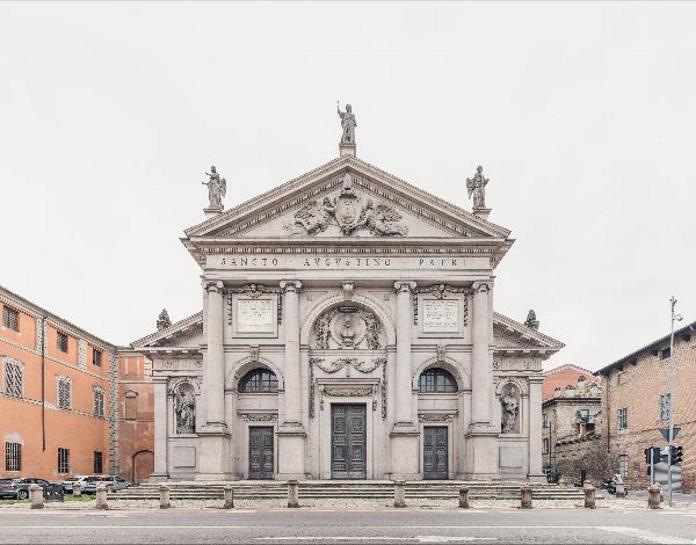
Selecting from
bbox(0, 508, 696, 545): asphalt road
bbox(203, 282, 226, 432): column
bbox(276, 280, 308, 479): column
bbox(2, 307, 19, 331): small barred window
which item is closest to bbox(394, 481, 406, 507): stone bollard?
bbox(0, 508, 696, 545): asphalt road

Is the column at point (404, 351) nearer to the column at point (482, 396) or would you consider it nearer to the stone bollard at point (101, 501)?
the column at point (482, 396)

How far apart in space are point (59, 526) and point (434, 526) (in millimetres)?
9754

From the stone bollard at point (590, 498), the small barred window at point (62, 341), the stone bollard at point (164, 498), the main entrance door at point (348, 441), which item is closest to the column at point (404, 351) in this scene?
the main entrance door at point (348, 441)

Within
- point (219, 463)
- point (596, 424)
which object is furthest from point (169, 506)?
point (596, 424)

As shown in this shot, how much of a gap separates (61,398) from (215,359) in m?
18.4

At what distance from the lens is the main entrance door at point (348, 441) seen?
39.7m

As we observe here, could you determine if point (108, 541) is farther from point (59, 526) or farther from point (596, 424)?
point (596, 424)

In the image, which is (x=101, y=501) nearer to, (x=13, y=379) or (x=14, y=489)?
(x=14, y=489)

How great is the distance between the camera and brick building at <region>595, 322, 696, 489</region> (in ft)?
145

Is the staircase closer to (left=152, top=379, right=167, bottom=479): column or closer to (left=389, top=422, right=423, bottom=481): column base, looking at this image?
(left=389, top=422, right=423, bottom=481): column base

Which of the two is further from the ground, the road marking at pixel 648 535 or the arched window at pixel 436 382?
the arched window at pixel 436 382

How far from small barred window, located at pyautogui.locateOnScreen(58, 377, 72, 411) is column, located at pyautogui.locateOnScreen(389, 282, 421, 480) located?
2411cm

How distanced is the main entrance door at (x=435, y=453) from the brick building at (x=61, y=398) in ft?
71.7

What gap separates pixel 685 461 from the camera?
44.5 metres
